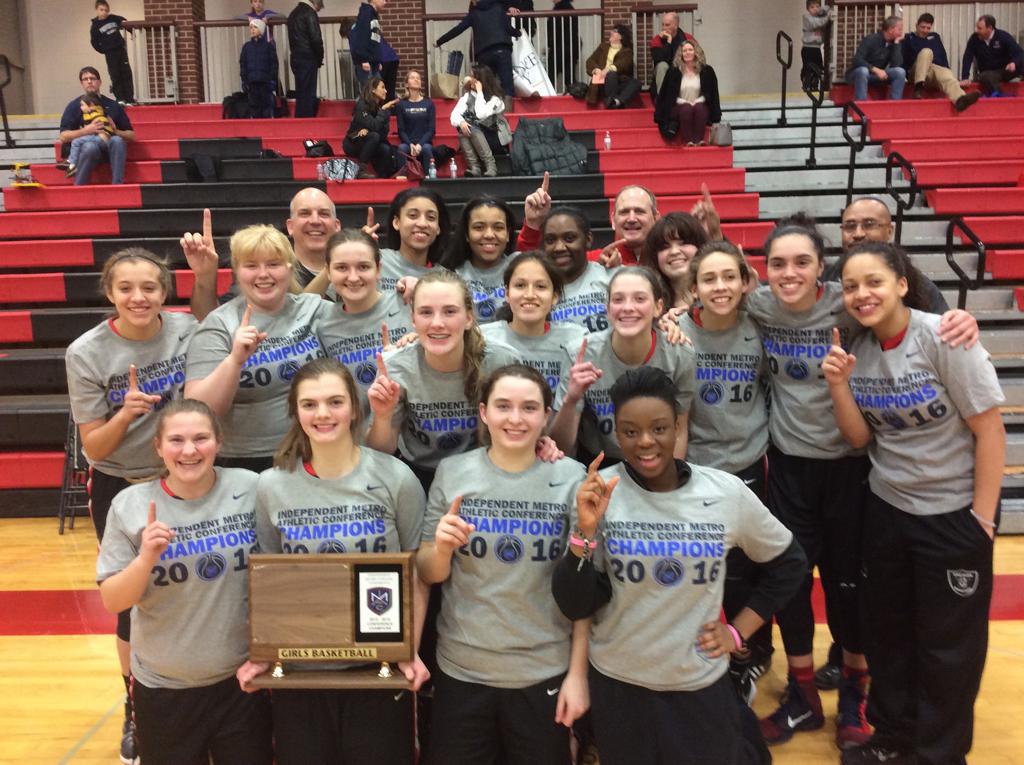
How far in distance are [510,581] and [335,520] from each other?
0.53 m

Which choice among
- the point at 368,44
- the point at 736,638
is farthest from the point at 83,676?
the point at 368,44

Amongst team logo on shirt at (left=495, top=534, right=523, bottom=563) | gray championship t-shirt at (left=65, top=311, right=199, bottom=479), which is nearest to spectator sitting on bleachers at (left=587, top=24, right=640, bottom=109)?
gray championship t-shirt at (left=65, top=311, right=199, bottom=479)

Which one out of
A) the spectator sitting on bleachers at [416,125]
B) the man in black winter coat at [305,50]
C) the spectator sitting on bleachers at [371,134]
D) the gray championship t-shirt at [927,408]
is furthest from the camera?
the man in black winter coat at [305,50]

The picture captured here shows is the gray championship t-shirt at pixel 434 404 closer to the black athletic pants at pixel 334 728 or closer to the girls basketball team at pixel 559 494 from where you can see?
the girls basketball team at pixel 559 494

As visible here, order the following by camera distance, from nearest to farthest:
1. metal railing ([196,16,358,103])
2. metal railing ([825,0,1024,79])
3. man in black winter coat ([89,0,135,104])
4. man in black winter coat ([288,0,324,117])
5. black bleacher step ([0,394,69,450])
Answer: black bleacher step ([0,394,69,450])
man in black winter coat ([288,0,324,117])
man in black winter coat ([89,0,135,104])
metal railing ([825,0,1024,79])
metal railing ([196,16,358,103])

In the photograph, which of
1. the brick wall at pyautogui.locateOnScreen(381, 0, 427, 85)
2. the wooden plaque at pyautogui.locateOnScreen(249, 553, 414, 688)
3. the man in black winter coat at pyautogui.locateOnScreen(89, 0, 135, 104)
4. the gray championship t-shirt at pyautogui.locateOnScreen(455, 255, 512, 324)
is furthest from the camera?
the brick wall at pyautogui.locateOnScreen(381, 0, 427, 85)

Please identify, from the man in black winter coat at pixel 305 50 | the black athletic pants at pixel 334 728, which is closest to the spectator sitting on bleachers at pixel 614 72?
the man in black winter coat at pixel 305 50

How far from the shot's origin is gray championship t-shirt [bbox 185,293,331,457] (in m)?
2.92

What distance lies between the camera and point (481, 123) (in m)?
8.85

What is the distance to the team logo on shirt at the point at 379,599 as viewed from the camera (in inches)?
92.1

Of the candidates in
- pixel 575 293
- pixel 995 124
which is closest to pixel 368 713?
pixel 575 293

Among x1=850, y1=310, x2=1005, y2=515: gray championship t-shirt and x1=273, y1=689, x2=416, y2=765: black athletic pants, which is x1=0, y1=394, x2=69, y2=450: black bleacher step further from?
x1=850, y1=310, x2=1005, y2=515: gray championship t-shirt

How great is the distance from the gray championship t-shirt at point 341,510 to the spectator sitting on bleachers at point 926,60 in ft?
33.6

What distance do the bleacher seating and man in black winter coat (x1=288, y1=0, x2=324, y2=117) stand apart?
13.4 inches
